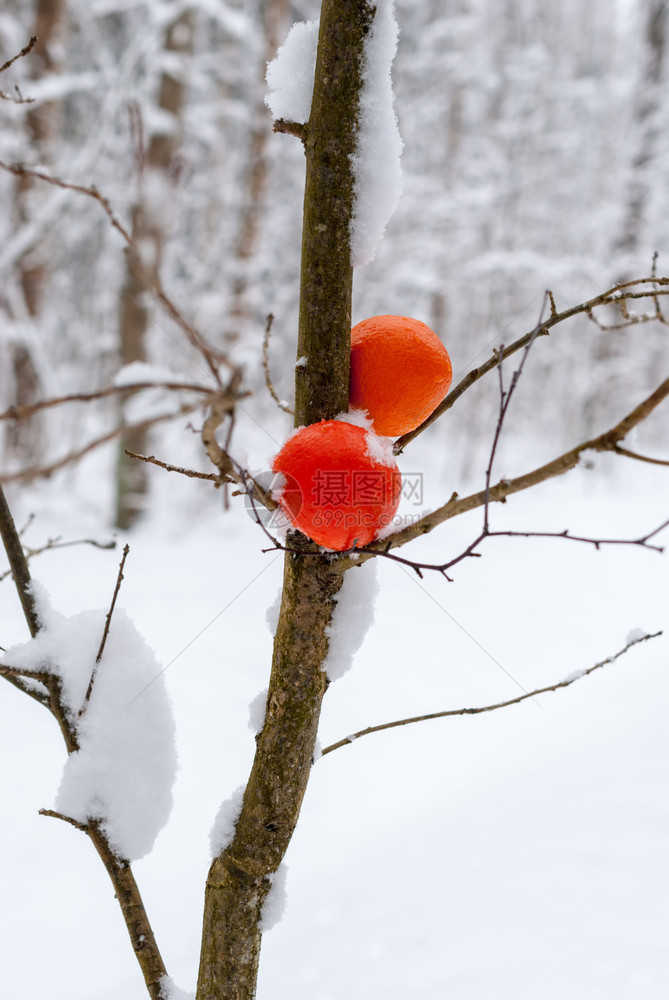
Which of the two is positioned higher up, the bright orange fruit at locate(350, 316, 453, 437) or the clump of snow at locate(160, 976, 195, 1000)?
the bright orange fruit at locate(350, 316, 453, 437)

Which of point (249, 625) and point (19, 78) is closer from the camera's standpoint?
point (249, 625)

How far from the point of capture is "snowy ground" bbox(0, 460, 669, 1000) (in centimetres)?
181

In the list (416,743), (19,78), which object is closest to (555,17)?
(19,78)

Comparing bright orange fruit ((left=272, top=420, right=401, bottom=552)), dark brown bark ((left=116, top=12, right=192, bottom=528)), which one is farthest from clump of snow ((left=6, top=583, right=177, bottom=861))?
dark brown bark ((left=116, top=12, right=192, bottom=528))

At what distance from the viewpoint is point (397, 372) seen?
31.9 inches

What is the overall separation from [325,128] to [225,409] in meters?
0.52

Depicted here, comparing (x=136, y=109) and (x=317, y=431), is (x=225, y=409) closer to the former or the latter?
(x=317, y=431)

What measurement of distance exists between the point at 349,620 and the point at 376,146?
670 mm

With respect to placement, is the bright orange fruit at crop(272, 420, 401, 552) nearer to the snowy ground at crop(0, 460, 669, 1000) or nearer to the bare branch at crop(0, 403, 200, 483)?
the bare branch at crop(0, 403, 200, 483)

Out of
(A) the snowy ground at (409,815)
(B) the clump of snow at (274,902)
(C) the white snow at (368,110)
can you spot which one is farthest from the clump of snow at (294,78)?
(A) the snowy ground at (409,815)

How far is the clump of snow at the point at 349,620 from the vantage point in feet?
2.95

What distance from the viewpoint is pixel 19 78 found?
202 inches

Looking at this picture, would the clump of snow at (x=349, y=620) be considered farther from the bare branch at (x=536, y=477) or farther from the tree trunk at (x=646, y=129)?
the tree trunk at (x=646, y=129)

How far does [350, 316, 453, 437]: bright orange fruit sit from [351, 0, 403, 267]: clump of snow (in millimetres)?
107
